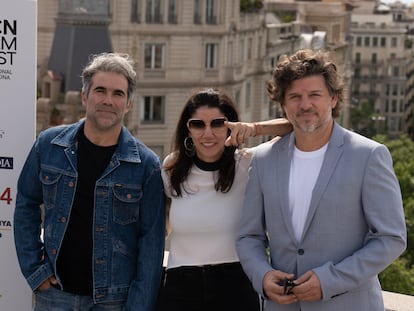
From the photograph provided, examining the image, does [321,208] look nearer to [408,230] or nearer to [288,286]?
[288,286]

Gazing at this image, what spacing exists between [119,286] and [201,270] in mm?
420

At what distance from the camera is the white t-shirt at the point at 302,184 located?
512 cm

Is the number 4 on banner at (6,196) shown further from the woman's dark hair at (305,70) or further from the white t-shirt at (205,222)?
the woman's dark hair at (305,70)

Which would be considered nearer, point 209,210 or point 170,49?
point 209,210

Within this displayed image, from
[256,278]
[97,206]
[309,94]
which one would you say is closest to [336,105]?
[309,94]

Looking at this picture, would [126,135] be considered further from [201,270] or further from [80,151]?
[201,270]

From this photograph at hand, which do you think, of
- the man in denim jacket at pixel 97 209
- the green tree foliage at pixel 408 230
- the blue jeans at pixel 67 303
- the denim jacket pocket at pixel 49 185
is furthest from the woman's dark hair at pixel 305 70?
the green tree foliage at pixel 408 230

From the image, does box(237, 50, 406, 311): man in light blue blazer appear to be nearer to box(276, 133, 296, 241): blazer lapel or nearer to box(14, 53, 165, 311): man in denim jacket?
box(276, 133, 296, 241): blazer lapel

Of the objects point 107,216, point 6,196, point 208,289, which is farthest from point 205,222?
point 6,196

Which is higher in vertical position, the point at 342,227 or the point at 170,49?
the point at 342,227

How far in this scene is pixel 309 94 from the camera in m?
5.09

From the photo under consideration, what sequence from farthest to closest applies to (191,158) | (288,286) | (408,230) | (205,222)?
(408,230) < (191,158) < (205,222) < (288,286)

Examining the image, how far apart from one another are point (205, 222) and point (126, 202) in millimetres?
398

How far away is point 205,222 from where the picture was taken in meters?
5.43
